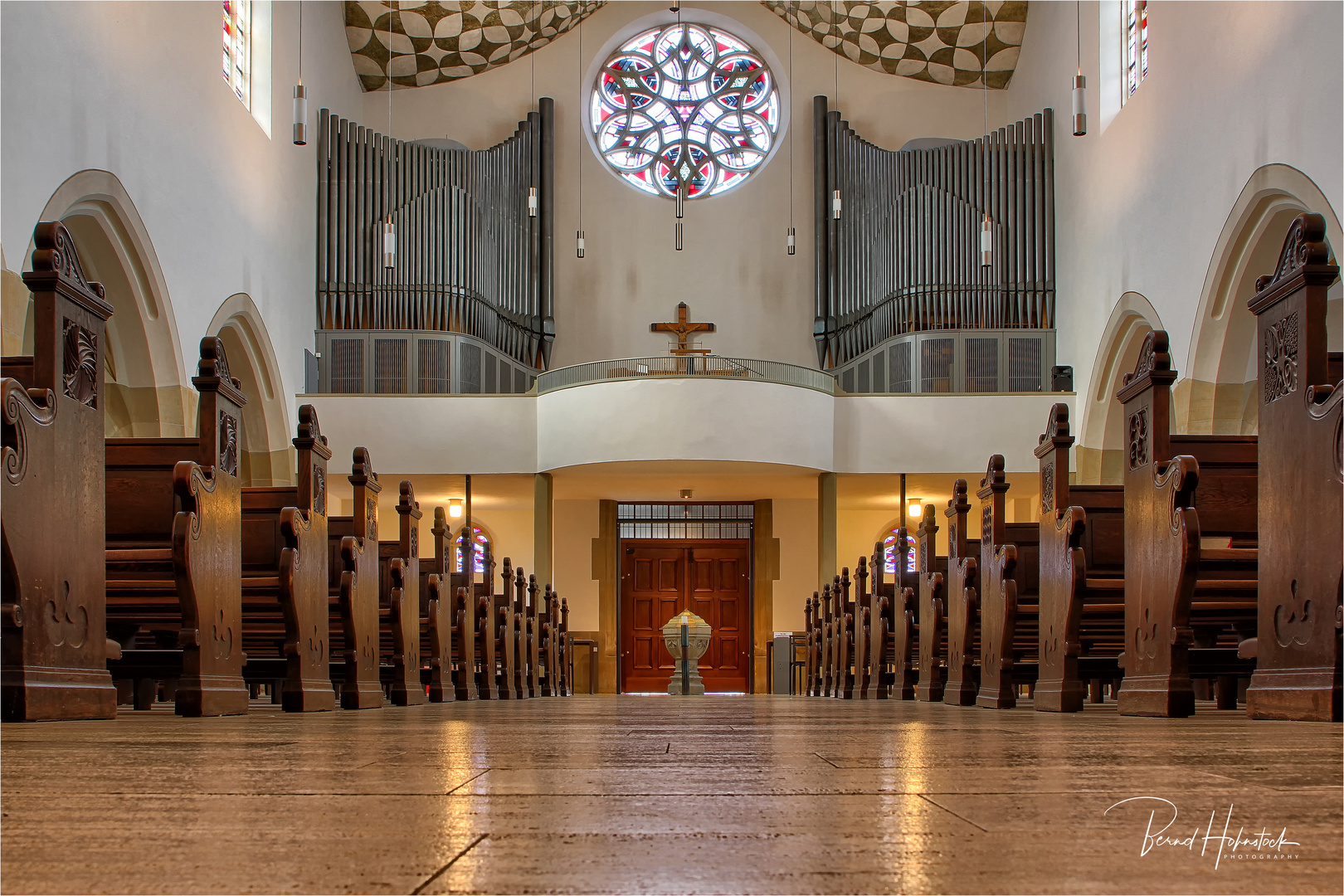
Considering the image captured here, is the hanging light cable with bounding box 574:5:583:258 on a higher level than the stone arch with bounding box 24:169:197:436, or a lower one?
higher

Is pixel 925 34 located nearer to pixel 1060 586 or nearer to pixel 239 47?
pixel 239 47

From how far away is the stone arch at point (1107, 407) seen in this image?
12.2m

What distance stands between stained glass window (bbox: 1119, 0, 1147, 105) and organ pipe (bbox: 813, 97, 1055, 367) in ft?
6.81

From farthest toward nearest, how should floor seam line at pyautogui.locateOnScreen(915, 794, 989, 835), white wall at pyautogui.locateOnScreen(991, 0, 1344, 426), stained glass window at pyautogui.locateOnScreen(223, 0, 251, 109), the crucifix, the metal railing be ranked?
the crucifix → the metal railing → stained glass window at pyautogui.locateOnScreen(223, 0, 251, 109) → white wall at pyautogui.locateOnScreen(991, 0, 1344, 426) → floor seam line at pyautogui.locateOnScreen(915, 794, 989, 835)

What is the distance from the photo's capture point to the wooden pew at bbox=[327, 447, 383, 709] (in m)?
4.32

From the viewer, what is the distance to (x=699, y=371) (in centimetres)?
1334

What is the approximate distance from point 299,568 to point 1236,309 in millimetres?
8596

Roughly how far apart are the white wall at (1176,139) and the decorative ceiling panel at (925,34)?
361mm

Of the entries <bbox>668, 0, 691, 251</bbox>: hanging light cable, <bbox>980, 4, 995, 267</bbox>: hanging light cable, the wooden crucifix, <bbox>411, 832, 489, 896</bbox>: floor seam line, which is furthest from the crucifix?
<bbox>411, 832, 489, 896</bbox>: floor seam line

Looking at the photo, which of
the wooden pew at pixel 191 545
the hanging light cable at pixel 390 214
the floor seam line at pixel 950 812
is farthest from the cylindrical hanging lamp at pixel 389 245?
the floor seam line at pixel 950 812

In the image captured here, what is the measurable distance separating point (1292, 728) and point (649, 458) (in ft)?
36.4

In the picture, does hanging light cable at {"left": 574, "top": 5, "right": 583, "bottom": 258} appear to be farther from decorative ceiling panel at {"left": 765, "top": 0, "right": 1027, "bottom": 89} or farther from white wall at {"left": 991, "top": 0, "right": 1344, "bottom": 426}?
white wall at {"left": 991, "top": 0, "right": 1344, "bottom": 426}

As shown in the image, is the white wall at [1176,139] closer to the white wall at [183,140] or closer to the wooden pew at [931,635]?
the wooden pew at [931,635]

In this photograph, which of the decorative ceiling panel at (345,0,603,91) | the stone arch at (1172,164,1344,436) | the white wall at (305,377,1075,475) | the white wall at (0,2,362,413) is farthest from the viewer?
the decorative ceiling panel at (345,0,603,91)
